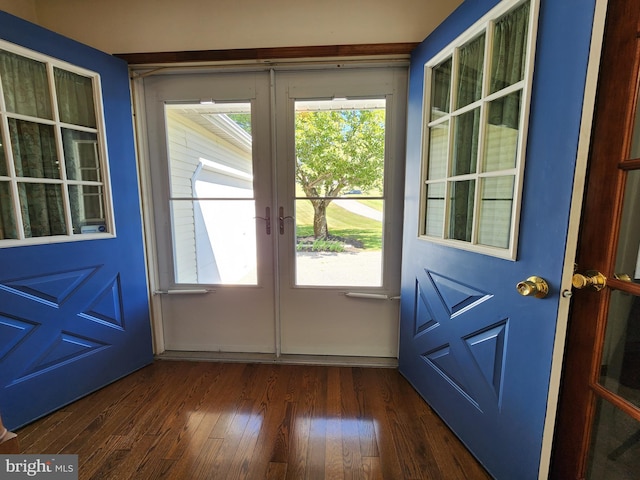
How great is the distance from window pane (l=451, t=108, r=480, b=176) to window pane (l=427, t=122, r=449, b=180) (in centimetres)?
6

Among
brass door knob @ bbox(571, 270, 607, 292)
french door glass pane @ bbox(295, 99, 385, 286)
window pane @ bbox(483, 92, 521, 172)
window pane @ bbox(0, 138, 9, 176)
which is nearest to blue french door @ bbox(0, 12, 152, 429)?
window pane @ bbox(0, 138, 9, 176)

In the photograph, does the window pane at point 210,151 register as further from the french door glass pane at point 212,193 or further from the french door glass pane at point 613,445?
the french door glass pane at point 613,445

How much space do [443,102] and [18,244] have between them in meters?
2.43

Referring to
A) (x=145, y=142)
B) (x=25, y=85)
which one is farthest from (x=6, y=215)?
(x=145, y=142)

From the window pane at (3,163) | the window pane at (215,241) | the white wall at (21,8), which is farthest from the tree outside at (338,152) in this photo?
the white wall at (21,8)

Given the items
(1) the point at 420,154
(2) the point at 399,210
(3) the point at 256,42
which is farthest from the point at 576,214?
(3) the point at 256,42

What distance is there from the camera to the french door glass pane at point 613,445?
85cm

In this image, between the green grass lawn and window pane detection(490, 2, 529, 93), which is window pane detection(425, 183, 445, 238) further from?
window pane detection(490, 2, 529, 93)

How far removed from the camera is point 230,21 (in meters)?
1.75

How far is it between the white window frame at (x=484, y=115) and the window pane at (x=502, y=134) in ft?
0.10

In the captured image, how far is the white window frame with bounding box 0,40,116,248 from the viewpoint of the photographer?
53.6 inches

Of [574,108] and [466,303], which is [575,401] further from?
[574,108]

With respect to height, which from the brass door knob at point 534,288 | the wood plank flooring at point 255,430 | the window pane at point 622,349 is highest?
the brass door knob at point 534,288

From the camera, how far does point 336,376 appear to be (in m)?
1.88
